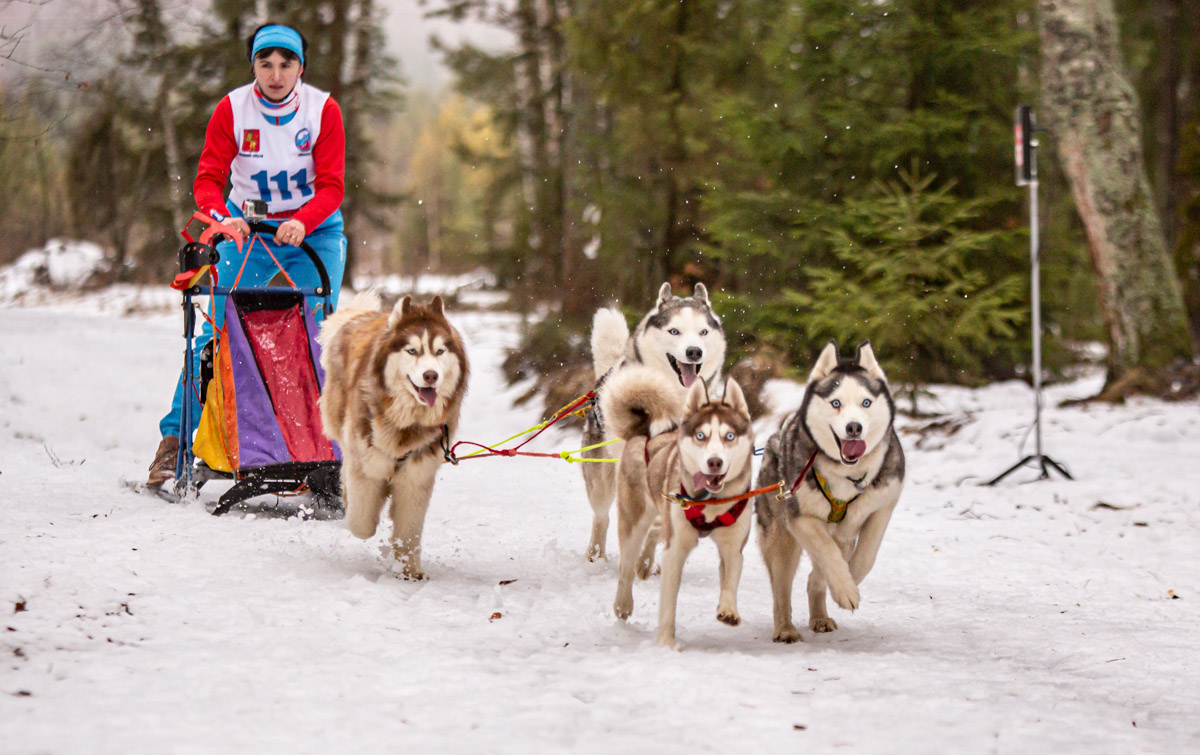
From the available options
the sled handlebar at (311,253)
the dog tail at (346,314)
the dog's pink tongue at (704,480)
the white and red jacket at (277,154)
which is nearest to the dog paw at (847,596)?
the dog's pink tongue at (704,480)

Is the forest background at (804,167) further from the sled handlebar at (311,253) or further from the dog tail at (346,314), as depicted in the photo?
the dog tail at (346,314)

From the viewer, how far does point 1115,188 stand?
7.97m

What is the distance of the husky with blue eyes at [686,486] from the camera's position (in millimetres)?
3229

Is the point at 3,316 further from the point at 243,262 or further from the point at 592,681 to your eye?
the point at 592,681

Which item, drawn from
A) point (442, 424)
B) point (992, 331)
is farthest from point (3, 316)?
point (992, 331)

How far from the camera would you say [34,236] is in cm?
2227

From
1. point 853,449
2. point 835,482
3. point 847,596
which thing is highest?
point 853,449

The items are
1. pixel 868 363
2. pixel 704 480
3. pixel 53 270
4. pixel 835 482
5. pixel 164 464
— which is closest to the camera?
pixel 704 480

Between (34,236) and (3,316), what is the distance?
11.5 meters

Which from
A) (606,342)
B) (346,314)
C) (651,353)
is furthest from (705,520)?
(346,314)

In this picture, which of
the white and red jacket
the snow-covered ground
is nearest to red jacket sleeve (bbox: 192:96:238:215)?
the white and red jacket

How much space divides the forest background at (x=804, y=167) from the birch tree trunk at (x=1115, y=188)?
0.10 feet

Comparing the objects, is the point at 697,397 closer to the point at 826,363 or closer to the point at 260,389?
the point at 826,363

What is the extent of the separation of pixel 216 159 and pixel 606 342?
88.9 inches
